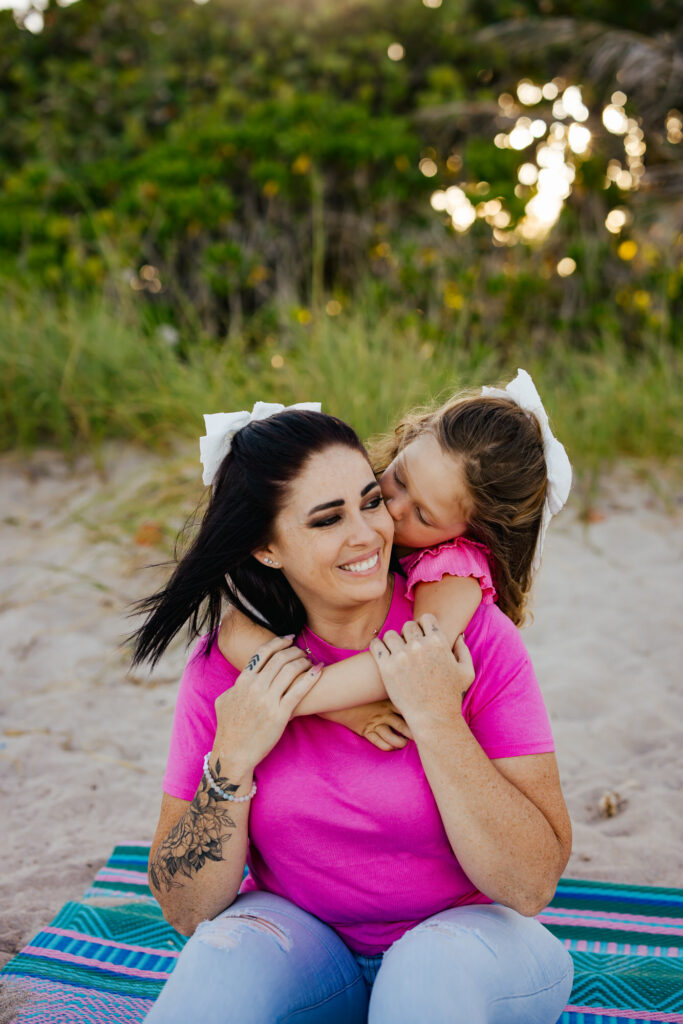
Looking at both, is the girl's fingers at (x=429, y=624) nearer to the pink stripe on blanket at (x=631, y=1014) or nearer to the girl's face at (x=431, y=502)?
the girl's face at (x=431, y=502)

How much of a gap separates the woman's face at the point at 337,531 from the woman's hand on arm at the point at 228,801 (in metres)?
0.18

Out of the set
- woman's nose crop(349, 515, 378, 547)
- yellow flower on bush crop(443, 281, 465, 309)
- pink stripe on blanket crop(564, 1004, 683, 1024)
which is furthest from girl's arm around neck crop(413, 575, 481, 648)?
yellow flower on bush crop(443, 281, 465, 309)

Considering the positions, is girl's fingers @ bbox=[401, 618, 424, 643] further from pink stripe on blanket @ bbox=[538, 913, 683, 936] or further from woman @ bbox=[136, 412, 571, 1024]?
pink stripe on blanket @ bbox=[538, 913, 683, 936]

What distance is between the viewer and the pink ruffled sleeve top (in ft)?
6.67

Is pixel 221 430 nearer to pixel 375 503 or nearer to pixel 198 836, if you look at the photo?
pixel 375 503

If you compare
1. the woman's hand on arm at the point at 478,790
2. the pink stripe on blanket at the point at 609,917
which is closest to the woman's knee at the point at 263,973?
the woman's hand on arm at the point at 478,790

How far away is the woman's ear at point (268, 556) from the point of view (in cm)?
201

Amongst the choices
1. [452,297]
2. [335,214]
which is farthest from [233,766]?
[335,214]

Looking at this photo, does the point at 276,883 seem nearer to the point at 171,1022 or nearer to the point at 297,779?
the point at 297,779

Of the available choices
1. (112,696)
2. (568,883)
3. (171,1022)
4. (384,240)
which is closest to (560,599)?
(568,883)

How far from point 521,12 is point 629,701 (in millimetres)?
7923

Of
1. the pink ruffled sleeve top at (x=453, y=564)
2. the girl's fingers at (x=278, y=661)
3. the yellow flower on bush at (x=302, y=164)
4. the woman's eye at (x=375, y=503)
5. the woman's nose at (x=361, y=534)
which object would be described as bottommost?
the girl's fingers at (x=278, y=661)

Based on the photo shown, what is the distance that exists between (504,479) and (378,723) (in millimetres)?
751

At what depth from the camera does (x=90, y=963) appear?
93.7 inches
